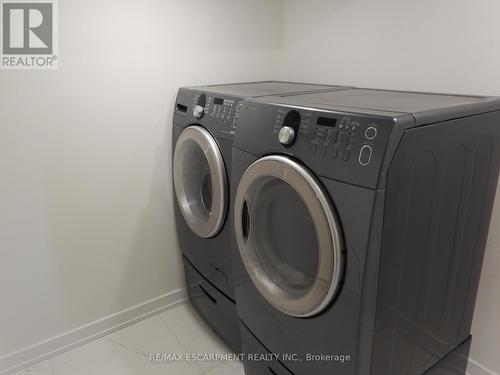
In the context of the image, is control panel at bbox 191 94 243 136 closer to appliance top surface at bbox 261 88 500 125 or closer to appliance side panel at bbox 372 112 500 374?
appliance top surface at bbox 261 88 500 125

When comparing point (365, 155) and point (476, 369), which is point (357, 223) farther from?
point (476, 369)

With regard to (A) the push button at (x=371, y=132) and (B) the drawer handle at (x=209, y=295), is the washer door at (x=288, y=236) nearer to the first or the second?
(A) the push button at (x=371, y=132)

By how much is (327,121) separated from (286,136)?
0.13 m

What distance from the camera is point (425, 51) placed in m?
1.50

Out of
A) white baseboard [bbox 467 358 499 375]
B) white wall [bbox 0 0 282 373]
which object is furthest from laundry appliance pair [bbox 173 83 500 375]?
white wall [bbox 0 0 282 373]

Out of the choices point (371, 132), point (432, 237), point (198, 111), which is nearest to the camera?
point (371, 132)

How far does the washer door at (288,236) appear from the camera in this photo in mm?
1016

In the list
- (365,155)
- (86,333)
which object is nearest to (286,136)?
(365,155)

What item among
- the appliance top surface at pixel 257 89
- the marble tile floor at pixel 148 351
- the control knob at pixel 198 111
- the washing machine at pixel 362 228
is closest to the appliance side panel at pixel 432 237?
the washing machine at pixel 362 228

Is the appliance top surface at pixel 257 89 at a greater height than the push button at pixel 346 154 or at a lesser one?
greater

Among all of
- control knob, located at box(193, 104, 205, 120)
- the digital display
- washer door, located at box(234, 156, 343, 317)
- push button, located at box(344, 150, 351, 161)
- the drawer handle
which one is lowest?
the drawer handle

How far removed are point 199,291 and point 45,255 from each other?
712mm

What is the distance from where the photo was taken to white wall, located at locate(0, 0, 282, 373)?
60.8 inches

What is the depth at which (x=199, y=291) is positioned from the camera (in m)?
1.91
